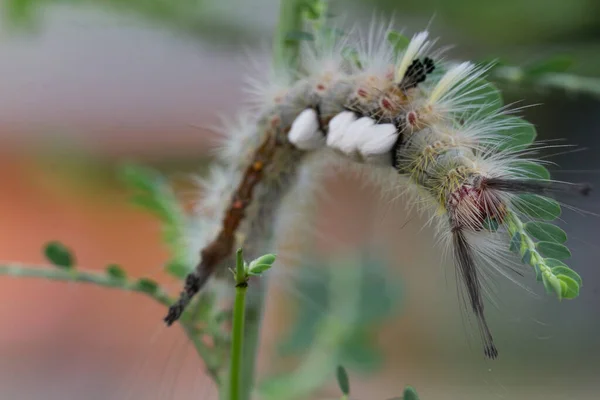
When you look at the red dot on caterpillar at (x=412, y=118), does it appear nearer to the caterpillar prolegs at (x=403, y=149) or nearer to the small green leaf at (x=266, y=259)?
the caterpillar prolegs at (x=403, y=149)

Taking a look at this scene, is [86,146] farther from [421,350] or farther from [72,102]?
[421,350]

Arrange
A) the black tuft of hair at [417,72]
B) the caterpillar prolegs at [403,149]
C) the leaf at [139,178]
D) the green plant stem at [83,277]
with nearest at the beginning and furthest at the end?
the caterpillar prolegs at [403,149], the black tuft of hair at [417,72], the green plant stem at [83,277], the leaf at [139,178]

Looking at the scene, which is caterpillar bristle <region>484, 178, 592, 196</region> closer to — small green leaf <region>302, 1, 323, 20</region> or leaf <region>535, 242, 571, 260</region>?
leaf <region>535, 242, 571, 260</region>

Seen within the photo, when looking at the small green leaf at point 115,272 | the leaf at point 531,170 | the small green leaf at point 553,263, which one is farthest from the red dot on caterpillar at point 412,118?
the small green leaf at point 115,272

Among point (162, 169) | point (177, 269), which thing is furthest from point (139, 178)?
point (162, 169)

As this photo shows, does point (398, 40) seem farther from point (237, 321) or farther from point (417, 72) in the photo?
point (237, 321)

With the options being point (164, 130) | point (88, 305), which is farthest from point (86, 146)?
point (88, 305)
